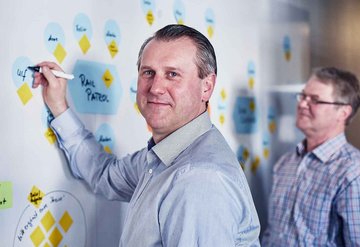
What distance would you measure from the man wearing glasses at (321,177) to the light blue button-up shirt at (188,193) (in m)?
0.58

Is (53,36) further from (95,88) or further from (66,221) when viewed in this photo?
(66,221)

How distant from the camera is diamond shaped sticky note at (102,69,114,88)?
1.31 meters

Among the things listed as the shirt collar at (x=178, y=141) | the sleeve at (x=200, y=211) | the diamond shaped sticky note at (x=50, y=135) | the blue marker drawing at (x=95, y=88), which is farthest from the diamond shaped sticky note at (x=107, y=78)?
the sleeve at (x=200, y=211)

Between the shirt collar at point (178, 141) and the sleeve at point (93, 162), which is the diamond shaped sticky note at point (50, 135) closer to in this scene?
the sleeve at point (93, 162)

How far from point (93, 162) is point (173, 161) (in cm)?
29

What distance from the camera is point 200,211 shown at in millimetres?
914

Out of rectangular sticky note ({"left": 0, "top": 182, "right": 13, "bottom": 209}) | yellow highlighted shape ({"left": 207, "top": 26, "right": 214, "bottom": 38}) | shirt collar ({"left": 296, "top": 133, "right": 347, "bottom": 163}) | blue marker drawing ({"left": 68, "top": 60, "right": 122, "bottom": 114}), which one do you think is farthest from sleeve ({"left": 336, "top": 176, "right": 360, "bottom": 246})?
rectangular sticky note ({"left": 0, "top": 182, "right": 13, "bottom": 209})

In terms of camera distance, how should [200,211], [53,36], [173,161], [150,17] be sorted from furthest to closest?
[150,17] < [53,36] < [173,161] < [200,211]

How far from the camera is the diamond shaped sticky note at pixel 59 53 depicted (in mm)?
1187

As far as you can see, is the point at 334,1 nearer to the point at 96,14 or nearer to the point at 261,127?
the point at 261,127

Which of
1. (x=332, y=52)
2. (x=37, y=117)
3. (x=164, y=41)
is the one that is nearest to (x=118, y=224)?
(x=37, y=117)

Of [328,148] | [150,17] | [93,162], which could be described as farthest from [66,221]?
[328,148]

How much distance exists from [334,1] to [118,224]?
143 centimetres

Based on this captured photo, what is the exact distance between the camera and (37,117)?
1.15m
